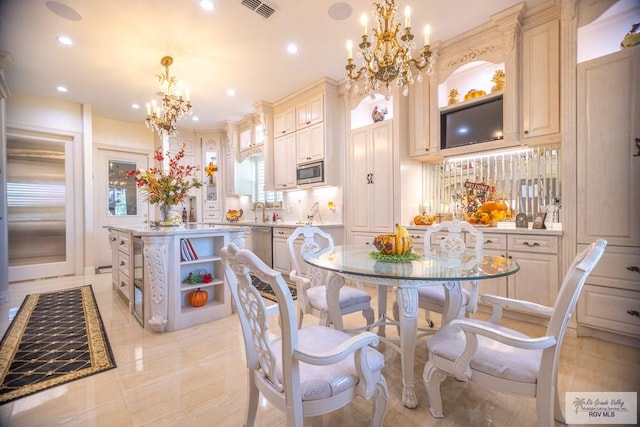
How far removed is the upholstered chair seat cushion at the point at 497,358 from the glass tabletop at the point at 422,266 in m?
0.26

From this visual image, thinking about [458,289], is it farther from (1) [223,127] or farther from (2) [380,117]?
(1) [223,127]

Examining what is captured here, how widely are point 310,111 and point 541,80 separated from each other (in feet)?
9.76

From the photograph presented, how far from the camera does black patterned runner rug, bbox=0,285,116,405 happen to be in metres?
1.84

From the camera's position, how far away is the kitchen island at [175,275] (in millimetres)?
2572

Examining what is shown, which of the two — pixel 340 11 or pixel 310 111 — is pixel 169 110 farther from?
pixel 340 11

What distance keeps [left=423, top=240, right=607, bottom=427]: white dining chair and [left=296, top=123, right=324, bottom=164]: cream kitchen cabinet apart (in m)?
3.47

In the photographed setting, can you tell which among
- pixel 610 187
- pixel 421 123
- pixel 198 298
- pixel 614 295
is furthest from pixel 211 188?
pixel 614 295

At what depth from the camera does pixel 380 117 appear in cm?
406

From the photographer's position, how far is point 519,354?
1274mm

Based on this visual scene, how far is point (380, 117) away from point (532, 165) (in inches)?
77.1

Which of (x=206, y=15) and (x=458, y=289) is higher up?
(x=206, y=15)

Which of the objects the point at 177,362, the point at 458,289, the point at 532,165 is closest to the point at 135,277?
the point at 177,362

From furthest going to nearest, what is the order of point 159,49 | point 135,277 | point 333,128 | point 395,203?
point 333,128
point 395,203
point 159,49
point 135,277

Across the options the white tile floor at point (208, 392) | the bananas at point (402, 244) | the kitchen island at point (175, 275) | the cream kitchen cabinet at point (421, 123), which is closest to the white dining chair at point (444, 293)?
the bananas at point (402, 244)
